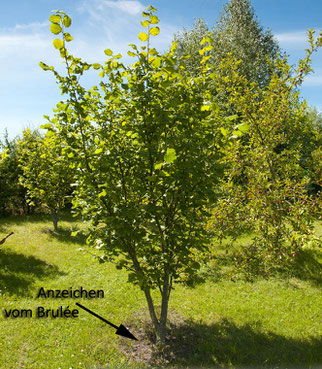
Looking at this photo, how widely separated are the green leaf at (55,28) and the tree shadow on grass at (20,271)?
6.24 metres

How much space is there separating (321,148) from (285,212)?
2.12m

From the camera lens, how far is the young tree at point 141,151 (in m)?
3.83

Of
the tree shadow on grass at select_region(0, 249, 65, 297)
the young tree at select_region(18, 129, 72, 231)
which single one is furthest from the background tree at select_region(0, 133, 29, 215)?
the tree shadow on grass at select_region(0, 249, 65, 297)

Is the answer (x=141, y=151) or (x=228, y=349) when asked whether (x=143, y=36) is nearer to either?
(x=141, y=151)

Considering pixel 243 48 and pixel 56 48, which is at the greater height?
pixel 243 48

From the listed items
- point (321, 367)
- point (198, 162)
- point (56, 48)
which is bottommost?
point (321, 367)

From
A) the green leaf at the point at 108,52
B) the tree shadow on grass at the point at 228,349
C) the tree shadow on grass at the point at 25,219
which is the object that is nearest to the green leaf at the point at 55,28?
the green leaf at the point at 108,52

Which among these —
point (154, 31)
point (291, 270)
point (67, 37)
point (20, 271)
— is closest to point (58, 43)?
point (67, 37)

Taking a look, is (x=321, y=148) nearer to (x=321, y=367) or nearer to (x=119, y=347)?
(x=321, y=367)

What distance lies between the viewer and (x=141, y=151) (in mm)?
3773

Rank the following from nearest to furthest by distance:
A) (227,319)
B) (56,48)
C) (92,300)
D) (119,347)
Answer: (56,48) → (119,347) → (227,319) → (92,300)

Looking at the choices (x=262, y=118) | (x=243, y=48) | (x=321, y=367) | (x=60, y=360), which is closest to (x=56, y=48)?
(x=60, y=360)

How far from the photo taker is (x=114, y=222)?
4.04m

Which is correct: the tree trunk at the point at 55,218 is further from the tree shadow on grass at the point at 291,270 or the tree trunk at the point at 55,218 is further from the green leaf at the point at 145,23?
the green leaf at the point at 145,23
